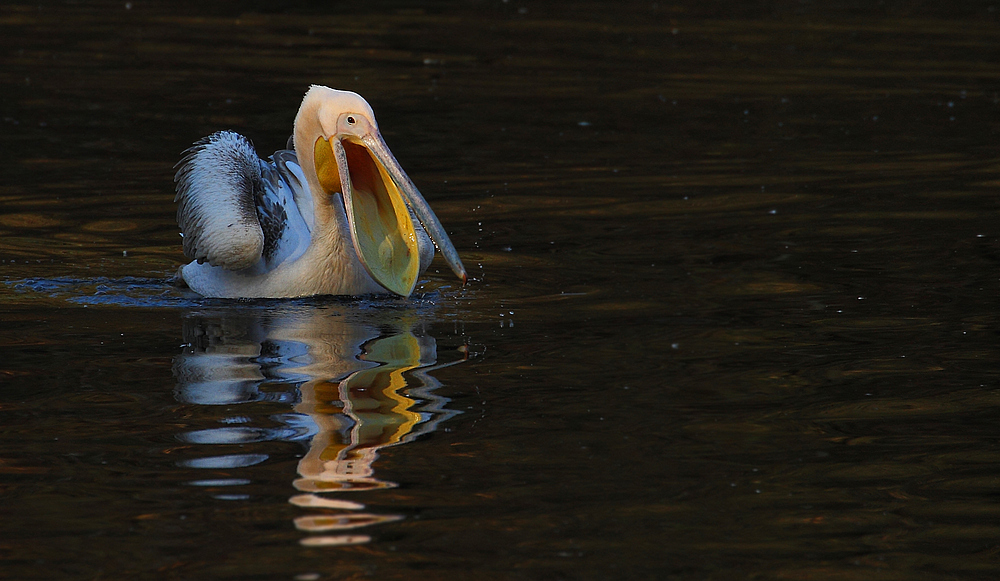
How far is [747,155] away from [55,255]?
169 inches

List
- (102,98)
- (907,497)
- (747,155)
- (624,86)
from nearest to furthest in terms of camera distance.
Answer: (907,497)
(747,155)
(102,98)
(624,86)

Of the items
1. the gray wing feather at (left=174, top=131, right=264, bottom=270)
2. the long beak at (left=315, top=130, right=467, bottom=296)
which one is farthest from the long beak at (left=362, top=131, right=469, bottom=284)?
the gray wing feather at (left=174, top=131, right=264, bottom=270)

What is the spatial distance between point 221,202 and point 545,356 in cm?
174

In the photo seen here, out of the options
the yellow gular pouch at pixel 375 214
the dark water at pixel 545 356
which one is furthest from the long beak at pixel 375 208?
the dark water at pixel 545 356

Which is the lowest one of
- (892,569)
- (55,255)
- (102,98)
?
(892,569)

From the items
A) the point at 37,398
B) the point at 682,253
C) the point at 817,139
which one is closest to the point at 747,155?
the point at 817,139

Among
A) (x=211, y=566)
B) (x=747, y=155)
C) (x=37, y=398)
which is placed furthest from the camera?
(x=747, y=155)

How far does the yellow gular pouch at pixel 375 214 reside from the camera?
589 centimetres

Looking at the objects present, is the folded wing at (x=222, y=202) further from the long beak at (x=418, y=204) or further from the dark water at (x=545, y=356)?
the long beak at (x=418, y=204)

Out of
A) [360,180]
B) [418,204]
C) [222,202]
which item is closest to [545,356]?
[418,204]

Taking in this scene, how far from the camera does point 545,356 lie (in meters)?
5.12

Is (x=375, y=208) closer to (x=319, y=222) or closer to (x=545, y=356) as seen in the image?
(x=319, y=222)

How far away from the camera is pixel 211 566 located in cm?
334

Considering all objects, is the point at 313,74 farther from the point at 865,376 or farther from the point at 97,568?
the point at 97,568
